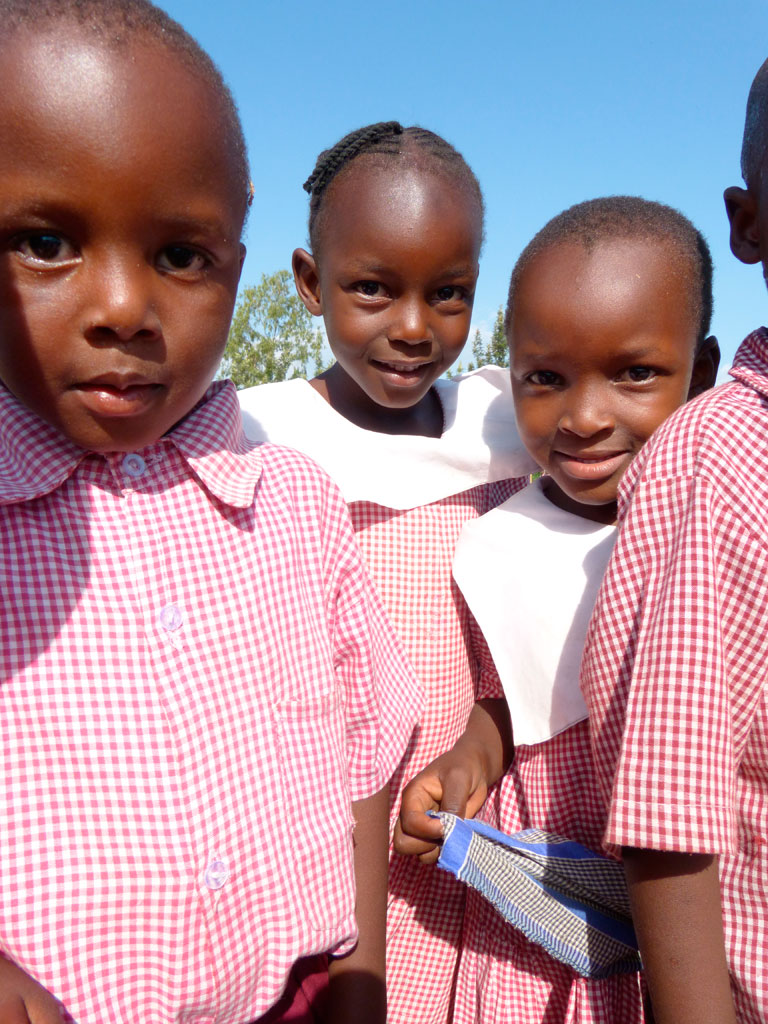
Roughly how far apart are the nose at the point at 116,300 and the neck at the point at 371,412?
116 centimetres

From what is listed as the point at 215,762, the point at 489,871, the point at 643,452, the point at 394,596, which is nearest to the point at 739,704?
the point at 643,452

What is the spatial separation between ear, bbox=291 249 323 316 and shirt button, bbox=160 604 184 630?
4.21 ft

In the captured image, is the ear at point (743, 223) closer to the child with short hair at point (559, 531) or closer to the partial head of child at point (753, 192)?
the partial head of child at point (753, 192)

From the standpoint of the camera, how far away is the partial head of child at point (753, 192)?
1420 mm

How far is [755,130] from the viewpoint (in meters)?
1.47

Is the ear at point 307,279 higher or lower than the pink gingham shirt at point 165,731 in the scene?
higher

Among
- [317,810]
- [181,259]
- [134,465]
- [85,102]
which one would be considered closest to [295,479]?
[134,465]

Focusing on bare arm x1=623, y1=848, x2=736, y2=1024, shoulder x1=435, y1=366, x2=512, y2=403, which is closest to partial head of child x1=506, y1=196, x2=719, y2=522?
shoulder x1=435, y1=366, x2=512, y2=403

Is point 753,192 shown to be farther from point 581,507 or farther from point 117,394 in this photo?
point 117,394

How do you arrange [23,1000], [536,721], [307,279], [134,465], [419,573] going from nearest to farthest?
[23,1000]
[134,465]
[536,721]
[419,573]
[307,279]

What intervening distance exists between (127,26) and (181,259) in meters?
0.28

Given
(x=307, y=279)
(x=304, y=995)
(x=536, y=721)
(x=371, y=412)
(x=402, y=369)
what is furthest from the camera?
(x=307, y=279)

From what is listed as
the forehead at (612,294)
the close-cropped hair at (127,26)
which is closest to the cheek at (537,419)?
the forehead at (612,294)

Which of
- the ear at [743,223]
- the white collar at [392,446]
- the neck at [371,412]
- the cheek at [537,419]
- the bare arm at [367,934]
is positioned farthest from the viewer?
the neck at [371,412]
